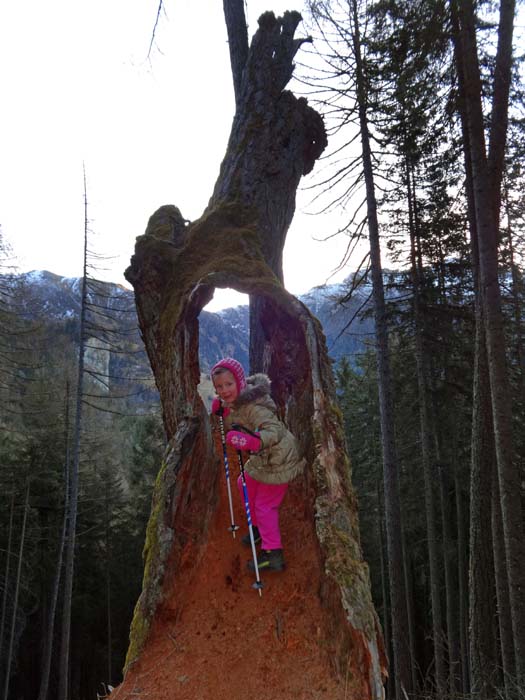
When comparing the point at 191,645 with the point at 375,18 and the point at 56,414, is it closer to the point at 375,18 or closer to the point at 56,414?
the point at 375,18

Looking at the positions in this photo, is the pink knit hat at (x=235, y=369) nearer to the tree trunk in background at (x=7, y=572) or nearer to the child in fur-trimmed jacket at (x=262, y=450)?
the child in fur-trimmed jacket at (x=262, y=450)

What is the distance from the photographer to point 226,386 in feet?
13.5

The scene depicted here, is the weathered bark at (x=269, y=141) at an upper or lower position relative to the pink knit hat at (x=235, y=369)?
upper

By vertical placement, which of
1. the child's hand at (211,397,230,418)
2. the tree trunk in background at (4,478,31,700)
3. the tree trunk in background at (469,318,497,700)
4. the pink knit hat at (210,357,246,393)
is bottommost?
the tree trunk in background at (4,478,31,700)

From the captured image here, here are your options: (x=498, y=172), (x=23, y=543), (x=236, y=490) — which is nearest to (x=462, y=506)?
(x=498, y=172)

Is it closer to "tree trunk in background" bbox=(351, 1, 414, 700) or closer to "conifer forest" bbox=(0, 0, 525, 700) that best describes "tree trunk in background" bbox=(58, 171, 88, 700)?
"conifer forest" bbox=(0, 0, 525, 700)

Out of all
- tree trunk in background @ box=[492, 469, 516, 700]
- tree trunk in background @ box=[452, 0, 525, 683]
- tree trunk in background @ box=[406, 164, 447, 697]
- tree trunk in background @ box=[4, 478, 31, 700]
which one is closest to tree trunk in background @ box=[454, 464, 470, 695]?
tree trunk in background @ box=[406, 164, 447, 697]

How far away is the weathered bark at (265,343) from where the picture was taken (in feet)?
10.1

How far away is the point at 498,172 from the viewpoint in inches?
285

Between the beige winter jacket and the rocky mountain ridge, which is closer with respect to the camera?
the beige winter jacket

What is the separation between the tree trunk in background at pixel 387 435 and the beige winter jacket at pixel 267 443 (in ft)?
20.8

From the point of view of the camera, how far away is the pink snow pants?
151 inches

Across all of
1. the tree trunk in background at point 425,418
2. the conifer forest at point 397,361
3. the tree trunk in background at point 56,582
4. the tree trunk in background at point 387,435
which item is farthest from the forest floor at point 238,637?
the tree trunk in background at point 56,582

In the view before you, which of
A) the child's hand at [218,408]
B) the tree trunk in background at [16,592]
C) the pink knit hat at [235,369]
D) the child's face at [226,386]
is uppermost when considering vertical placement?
the pink knit hat at [235,369]
